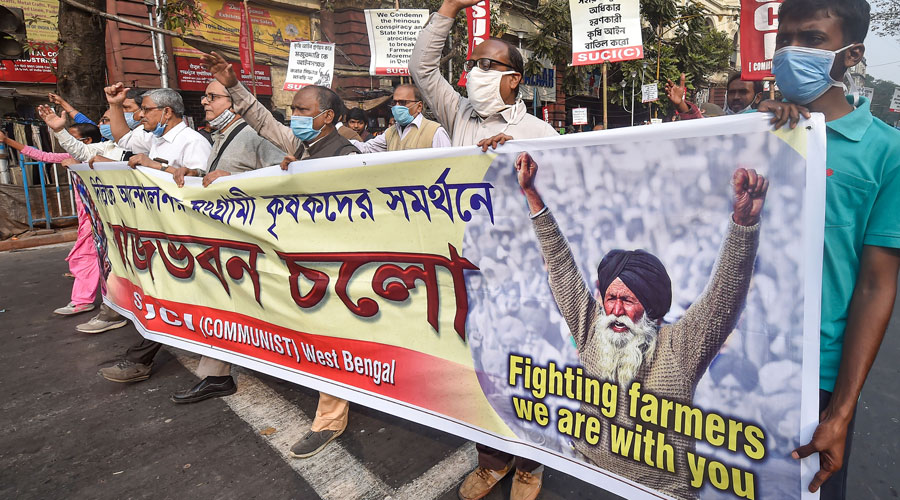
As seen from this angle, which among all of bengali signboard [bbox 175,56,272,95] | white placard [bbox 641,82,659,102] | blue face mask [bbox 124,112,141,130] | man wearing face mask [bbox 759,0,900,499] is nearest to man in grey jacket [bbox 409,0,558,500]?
man wearing face mask [bbox 759,0,900,499]

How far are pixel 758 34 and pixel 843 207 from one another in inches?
122

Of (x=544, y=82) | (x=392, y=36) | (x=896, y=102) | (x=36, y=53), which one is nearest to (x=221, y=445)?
(x=392, y=36)

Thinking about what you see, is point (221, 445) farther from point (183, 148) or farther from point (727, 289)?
point (727, 289)

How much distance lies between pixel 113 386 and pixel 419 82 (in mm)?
2945

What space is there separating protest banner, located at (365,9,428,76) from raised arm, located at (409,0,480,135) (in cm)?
550

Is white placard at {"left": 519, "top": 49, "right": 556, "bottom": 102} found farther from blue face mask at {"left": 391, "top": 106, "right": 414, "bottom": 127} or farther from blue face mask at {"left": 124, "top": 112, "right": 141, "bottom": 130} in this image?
blue face mask at {"left": 124, "top": 112, "right": 141, "bottom": 130}

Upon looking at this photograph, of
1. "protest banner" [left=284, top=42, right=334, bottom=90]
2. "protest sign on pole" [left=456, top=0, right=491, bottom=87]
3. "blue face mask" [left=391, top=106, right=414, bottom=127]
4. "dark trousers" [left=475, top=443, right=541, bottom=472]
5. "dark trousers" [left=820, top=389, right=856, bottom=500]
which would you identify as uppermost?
"protest sign on pole" [left=456, top=0, right=491, bottom=87]

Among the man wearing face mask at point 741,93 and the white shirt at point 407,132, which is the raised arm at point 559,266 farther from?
the man wearing face mask at point 741,93

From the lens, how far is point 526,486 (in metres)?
2.34

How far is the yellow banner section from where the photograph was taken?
12.6m

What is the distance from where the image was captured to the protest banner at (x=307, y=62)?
7566 mm

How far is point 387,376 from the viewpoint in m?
2.47

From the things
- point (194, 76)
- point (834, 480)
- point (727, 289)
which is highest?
point (194, 76)

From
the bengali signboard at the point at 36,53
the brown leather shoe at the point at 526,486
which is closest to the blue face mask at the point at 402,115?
the brown leather shoe at the point at 526,486
